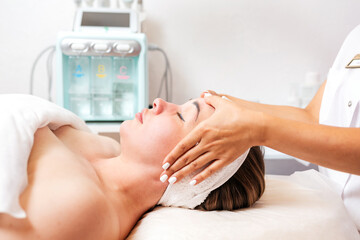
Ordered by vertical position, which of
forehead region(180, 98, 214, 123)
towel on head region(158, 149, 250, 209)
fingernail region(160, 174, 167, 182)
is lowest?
towel on head region(158, 149, 250, 209)

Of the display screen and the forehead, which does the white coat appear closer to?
the forehead

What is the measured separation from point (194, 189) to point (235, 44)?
160 centimetres

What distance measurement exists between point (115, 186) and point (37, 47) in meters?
1.64

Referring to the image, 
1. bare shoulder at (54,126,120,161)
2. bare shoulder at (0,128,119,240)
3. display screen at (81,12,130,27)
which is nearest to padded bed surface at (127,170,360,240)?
bare shoulder at (0,128,119,240)

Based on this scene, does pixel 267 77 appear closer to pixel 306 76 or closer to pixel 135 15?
pixel 306 76

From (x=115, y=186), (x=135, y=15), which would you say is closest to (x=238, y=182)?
(x=115, y=186)

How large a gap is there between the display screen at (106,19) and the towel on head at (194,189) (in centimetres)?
128

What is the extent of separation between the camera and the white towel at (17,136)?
69 cm

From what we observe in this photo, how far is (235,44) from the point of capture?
239 cm

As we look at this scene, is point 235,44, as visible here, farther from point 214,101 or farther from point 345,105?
point 214,101

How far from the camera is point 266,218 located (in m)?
0.96

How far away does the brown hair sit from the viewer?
1.05 metres

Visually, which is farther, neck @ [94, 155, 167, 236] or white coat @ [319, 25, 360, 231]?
white coat @ [319, 25, 360, 231]

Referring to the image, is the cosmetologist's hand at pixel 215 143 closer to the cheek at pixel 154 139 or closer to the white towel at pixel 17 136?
the cheek at pixel 154 139
